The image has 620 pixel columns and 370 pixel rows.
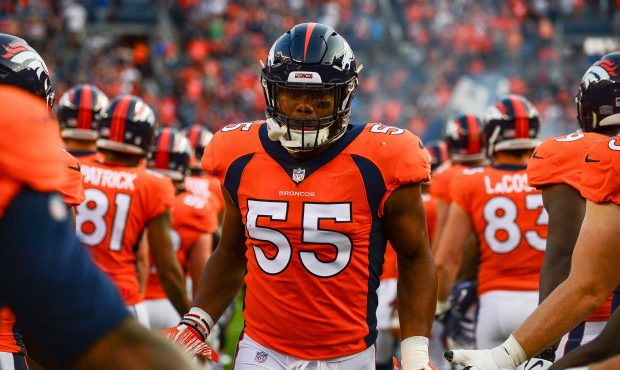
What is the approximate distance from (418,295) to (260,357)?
2.11ft

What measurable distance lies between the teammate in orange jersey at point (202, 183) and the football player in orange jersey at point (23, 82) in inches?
120

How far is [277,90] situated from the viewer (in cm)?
338

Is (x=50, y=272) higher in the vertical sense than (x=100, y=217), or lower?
higher

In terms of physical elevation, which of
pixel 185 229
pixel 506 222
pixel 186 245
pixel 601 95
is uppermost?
pixel 601 95

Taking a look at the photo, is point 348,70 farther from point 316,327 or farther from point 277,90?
point 316,327

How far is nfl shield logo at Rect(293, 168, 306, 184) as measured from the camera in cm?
330

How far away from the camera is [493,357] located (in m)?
2.98

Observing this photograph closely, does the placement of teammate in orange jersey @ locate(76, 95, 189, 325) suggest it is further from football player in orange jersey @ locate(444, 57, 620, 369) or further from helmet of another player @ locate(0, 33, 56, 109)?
football player in orange jersey @ locate(444, 57, 620, 369)

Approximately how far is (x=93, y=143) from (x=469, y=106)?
54.6 feet

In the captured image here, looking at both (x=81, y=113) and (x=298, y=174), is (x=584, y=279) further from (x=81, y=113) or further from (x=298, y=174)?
(x=81, y=113)

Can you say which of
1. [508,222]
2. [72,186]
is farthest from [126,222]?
[508,222]

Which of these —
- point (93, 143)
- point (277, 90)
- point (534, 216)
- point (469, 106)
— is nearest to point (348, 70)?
point (277, 90)

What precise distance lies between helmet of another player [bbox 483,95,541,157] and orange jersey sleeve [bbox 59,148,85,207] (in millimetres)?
3063

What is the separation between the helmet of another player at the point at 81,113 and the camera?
5.89 metres
